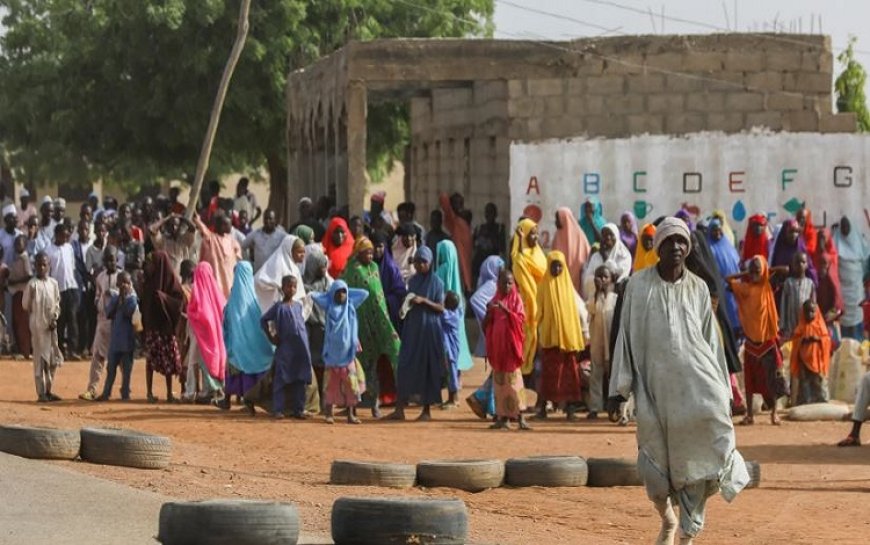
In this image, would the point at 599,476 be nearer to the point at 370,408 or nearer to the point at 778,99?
the point at 370,408

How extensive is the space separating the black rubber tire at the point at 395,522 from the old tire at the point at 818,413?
9.46m

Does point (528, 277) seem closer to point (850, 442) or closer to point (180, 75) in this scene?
point (850, 442)

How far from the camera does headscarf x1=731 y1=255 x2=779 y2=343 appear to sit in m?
18.9

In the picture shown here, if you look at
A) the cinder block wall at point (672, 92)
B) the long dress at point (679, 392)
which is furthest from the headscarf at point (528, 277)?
the long dress at point (679, 392)

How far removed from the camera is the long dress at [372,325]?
19.4m

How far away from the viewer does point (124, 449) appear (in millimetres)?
13969

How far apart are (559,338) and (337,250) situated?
2995 mm

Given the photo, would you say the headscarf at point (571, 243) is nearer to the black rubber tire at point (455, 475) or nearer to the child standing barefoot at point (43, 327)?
the child standing barefoot at point (43, 327)

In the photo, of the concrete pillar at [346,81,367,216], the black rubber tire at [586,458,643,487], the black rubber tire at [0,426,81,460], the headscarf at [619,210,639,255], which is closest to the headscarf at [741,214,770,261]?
the headscarf at [619,210,639,255]

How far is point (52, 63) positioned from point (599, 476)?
34.8m

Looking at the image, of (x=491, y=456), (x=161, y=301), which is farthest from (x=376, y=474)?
(x=161, y=301)

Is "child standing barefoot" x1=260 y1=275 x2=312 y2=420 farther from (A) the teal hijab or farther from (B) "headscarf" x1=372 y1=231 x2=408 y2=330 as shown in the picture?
(A) the teal hijab

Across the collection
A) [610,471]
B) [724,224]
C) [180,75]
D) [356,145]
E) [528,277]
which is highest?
[180,75]

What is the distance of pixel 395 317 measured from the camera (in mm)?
19938
